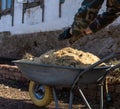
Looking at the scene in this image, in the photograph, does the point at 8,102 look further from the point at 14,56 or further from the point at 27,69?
the point at 14,56

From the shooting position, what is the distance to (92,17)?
15.0 ft

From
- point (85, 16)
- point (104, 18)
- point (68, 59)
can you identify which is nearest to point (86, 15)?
point (85, 16)

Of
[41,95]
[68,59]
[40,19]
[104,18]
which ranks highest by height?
[104,18]

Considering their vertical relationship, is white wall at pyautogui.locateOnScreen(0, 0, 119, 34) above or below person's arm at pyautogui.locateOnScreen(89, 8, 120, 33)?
below

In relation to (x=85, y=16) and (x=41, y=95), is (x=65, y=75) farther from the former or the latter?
(x=41, y=95)

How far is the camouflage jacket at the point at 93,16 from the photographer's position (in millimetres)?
4559

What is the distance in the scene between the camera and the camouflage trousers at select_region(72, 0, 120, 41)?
4557mm

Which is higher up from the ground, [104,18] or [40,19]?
[104,18]

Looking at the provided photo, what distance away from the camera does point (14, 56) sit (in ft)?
41.1

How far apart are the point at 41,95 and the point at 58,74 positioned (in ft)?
3.73

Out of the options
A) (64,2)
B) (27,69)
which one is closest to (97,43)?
(64,2)

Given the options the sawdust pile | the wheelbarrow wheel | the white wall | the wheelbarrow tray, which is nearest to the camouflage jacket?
the wheelbarrow tray

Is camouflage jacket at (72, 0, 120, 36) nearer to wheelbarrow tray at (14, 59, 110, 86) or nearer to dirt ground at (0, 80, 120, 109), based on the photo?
wheelbarrow tray at (14, 59, 110, 86)

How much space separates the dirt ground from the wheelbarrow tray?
35.6 inches
